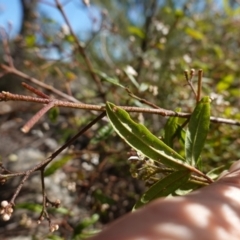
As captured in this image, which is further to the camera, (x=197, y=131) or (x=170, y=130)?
(x=170, y=130)

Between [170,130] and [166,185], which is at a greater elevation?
[170,130]

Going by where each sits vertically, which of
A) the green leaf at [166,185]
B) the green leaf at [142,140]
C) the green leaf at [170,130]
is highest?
the green leaf at [170,130]

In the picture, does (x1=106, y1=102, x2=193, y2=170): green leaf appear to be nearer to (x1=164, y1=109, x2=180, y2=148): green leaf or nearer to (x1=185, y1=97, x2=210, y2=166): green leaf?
(x1=185, y1=97, x2=210, y2=166): green leaf

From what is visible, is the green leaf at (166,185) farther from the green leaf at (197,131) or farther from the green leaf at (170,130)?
the green leaf at (170,130)


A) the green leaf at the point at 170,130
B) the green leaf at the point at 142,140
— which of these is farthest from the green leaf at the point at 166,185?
the green leaf at the point at 170,130

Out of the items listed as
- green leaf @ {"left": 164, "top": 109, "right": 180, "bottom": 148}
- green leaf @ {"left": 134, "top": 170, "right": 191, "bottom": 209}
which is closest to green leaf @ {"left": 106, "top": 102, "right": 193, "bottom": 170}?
green leaf @ {"left": 134, "top": 170, "right": 191, "bottom": 209}
